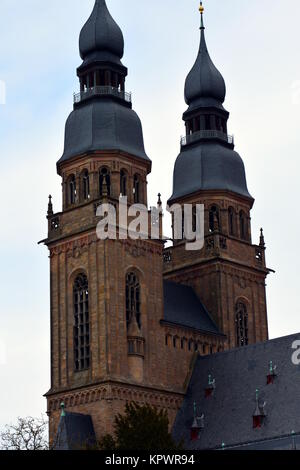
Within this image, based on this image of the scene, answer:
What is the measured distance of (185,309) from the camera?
8506 centimetres

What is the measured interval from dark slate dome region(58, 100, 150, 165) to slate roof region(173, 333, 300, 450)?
Answer: 48.0 ft

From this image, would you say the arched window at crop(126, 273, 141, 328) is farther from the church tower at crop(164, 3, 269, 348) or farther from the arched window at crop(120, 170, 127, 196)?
the church tower at crop(164, 3, 269, 348)

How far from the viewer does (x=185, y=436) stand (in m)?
77.8

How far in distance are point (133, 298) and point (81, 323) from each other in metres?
3.68

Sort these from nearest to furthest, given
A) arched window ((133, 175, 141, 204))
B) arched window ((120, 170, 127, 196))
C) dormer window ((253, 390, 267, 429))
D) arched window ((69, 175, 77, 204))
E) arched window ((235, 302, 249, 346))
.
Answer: dormer window ((253, 390, 267, 429))
arched window ((120, 170, 127, 196))
arched window ((133, 175, 141, 204))
arched window ((69, 175, 77, 204))
arched window ((235, 302, 249, 346))

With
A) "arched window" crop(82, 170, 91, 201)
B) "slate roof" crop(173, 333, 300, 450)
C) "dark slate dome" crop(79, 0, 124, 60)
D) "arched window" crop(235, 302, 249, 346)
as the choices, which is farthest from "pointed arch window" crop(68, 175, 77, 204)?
"arched window" crop(235, 302, 249, 346)

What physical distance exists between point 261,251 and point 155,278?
13.4 meters

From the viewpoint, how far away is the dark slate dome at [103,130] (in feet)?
263

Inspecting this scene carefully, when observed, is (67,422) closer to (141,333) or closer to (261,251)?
(141,333)

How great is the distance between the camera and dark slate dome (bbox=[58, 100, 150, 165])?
80.3m

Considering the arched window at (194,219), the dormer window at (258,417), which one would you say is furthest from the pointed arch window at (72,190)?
the dormer window at (258,417)

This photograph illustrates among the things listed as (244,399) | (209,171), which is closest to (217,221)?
(209,171)

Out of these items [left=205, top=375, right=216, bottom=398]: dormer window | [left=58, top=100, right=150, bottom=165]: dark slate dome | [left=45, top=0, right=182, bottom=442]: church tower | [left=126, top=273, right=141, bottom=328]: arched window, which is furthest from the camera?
[left=58, top=100, right=150, bottom=165]: dark slate dome

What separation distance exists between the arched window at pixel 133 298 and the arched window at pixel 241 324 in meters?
11.1
